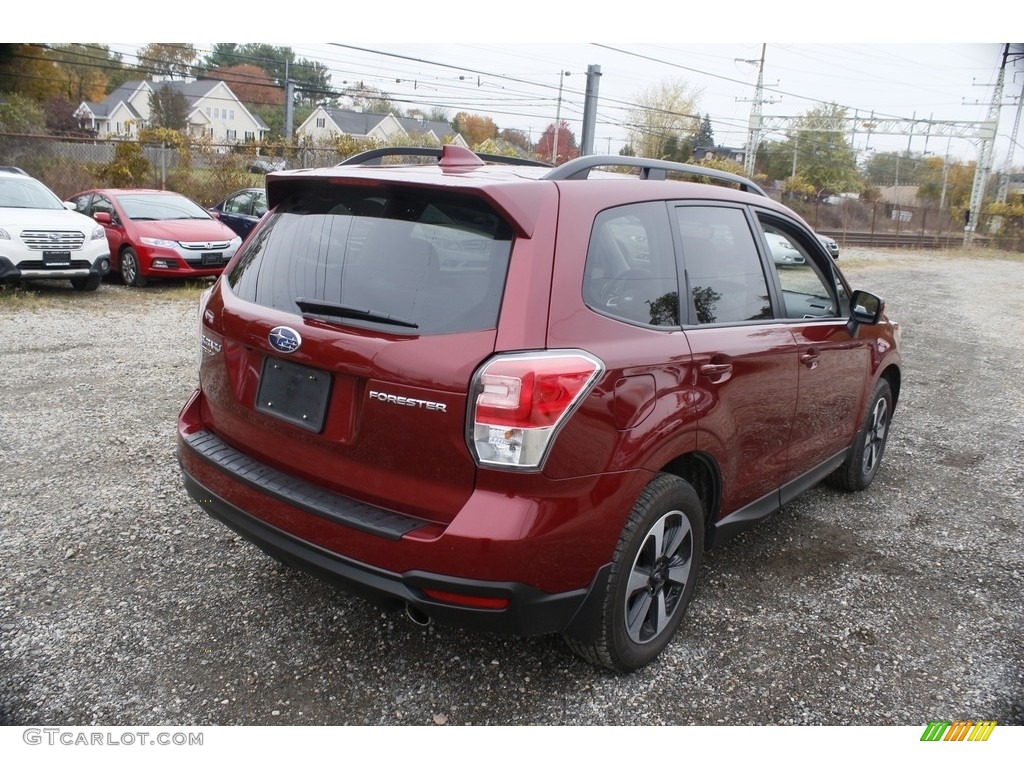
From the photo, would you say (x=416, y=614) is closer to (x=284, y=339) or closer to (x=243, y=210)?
(x=284, y=339)

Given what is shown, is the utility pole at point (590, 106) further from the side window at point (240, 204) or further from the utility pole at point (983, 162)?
the utility pole at point (983, 162)

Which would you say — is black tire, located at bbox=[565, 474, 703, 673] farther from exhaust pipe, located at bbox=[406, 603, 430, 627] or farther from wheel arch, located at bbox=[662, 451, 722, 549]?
exhaust pipe, located at bbox=[406, 603, 430, 627]

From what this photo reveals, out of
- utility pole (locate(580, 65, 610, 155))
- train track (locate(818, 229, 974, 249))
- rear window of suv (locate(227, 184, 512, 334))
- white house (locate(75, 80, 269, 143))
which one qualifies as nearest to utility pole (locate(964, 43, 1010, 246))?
train track (locate(818, 229, 974, 249))

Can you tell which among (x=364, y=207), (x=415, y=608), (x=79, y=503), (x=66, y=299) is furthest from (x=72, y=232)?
(x=415, y=608)

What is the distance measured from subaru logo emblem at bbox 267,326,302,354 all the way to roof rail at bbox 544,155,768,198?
3.32ft

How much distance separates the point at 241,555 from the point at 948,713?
3001 millimetres

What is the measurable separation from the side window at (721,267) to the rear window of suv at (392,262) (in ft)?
3.10

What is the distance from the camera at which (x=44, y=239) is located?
33.2ft

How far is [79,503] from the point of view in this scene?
163 inches

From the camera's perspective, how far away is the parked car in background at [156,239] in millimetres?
11531

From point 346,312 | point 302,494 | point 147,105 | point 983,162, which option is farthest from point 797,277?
point 147,105
